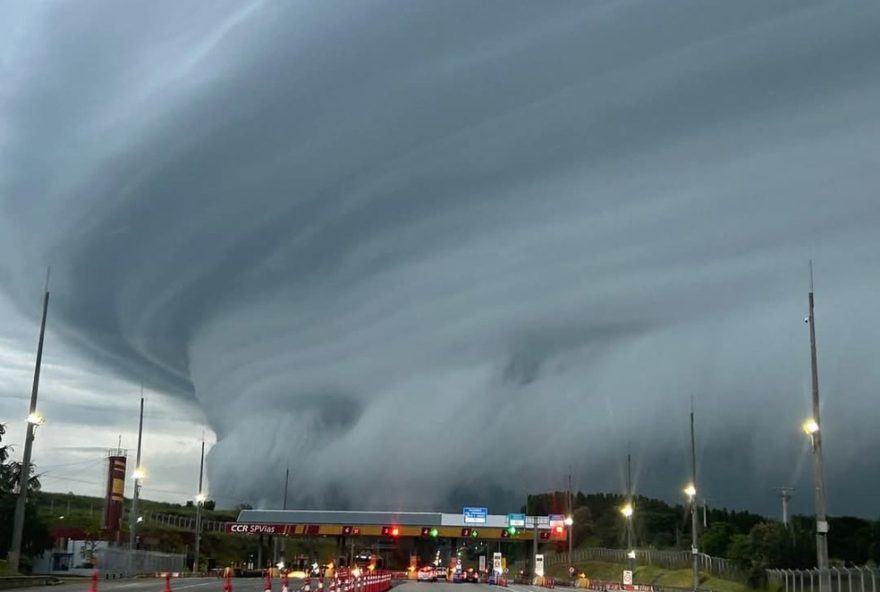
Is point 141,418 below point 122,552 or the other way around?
the other way around

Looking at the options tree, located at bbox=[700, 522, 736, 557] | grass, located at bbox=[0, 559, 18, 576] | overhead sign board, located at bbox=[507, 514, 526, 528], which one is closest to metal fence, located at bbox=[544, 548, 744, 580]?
tree, located at bbox=[700, 522, 736, 557]

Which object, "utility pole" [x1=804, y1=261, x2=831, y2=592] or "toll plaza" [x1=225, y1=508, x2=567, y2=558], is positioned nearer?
"utility pole" [x1=804, y1=261, x2=831, y2=592]

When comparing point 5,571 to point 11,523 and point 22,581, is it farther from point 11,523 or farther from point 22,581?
point 11,523

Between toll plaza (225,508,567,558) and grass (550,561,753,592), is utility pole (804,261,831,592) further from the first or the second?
toll plaza (225,508,567,558)

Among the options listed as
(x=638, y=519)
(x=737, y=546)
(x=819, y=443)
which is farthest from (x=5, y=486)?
(x=638, y=519)

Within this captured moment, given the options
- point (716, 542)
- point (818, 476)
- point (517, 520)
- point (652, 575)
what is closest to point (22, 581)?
point (818, 476)

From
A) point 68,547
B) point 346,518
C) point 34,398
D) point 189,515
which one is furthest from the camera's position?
point 189,515

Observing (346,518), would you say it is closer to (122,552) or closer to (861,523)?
(122,552)
